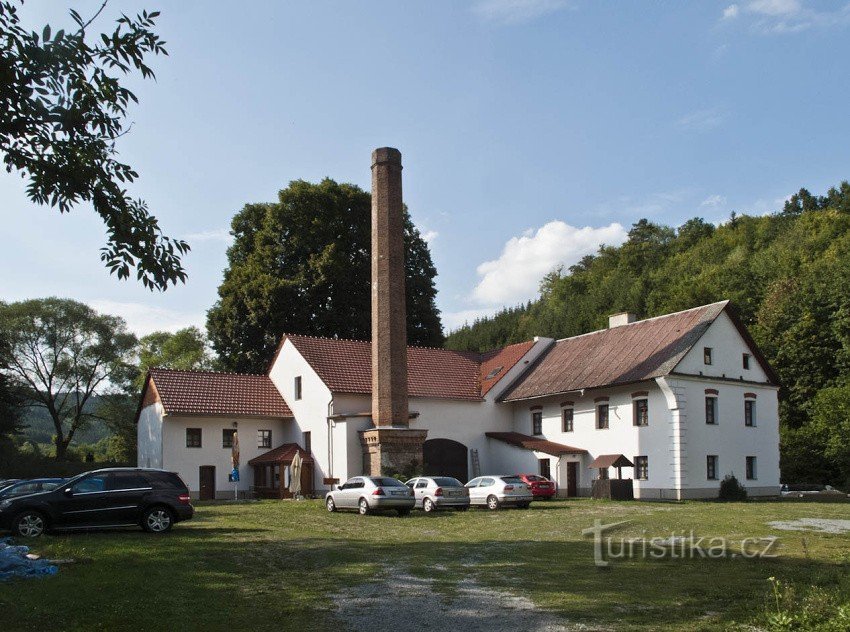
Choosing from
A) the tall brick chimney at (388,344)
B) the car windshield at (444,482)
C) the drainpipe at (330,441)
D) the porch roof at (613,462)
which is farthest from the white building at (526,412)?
the car windshield at (444,482)

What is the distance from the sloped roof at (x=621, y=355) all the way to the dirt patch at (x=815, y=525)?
13.1 meters

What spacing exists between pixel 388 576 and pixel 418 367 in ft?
108

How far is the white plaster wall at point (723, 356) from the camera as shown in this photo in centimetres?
3956

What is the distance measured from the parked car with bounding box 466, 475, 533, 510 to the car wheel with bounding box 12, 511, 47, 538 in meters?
16.8

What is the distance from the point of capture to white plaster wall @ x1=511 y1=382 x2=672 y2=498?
3838cm

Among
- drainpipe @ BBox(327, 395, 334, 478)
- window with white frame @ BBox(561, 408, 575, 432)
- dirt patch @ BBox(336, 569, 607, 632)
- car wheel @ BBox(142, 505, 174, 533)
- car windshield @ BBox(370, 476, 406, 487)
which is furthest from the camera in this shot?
window with white frame @ BBox(561, 408, 575, 432)

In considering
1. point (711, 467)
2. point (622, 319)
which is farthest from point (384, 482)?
point (622, 319)

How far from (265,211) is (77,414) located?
2321 cm

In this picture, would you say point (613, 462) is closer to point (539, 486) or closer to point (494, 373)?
point (539, 486)

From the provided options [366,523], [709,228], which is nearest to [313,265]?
[366,523]

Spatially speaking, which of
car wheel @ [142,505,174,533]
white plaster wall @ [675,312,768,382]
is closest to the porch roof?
white plaster wall @ [675,312,768,382]

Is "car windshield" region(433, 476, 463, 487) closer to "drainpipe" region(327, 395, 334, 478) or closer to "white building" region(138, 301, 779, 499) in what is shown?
"white building" region(138, 301, 779, 499)

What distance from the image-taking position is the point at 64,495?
20.0 m

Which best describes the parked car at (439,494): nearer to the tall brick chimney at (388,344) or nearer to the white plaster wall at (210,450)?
the tall brick chimney at (388,344)
